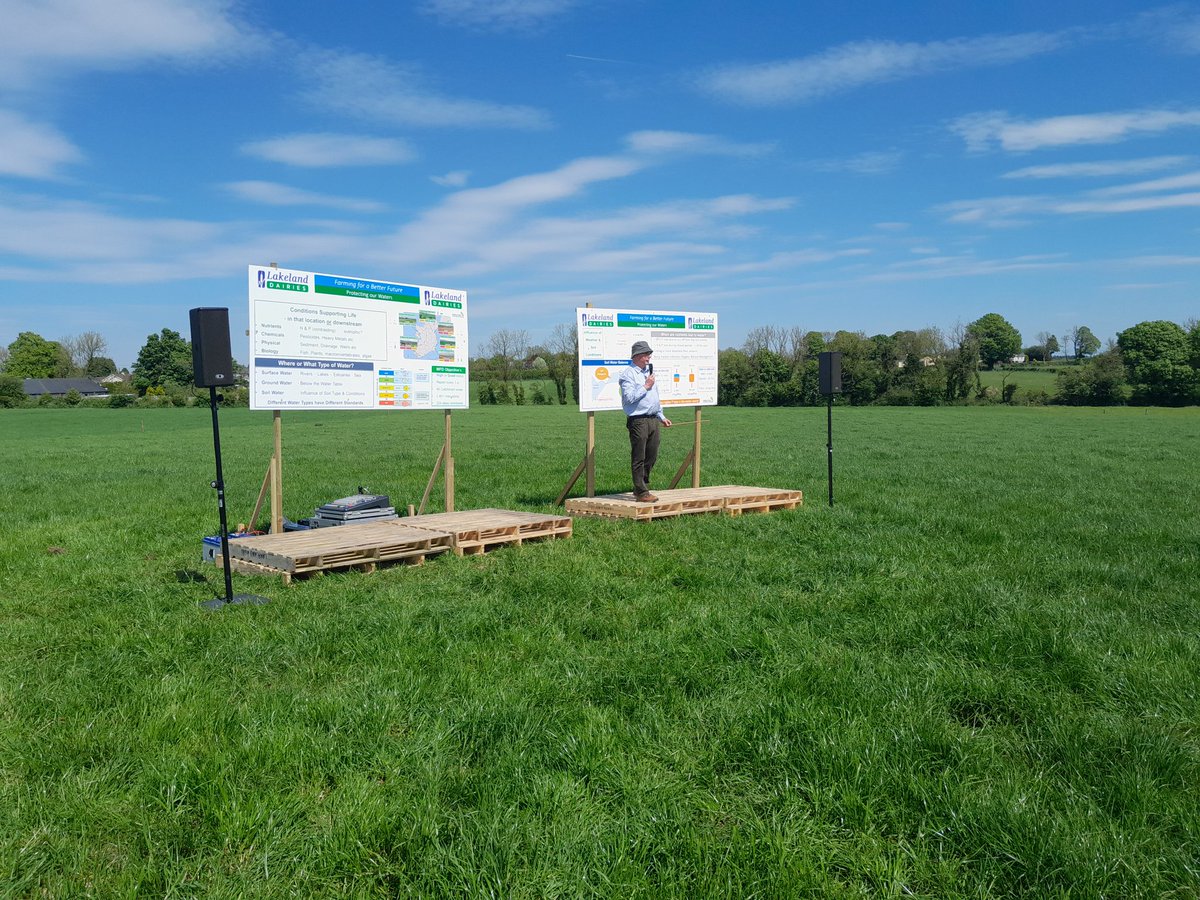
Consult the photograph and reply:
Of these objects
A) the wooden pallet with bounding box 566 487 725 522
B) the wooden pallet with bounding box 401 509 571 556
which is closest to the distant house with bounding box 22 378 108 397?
the wooden pallet with bounding box 566 487 725 522

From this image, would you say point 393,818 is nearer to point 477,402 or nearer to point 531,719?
point 531,719

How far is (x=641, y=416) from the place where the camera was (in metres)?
11.7

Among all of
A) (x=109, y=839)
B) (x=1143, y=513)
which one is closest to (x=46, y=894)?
(x=109, y=839)

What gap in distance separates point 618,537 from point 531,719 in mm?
5586

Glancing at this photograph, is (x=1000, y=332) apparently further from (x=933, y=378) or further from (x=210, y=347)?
(x=210, y=347)

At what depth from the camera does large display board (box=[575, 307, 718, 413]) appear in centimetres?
1254

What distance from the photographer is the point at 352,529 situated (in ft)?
30.9

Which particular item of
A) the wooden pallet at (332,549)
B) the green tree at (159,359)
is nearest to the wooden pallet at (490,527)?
the wooden pallet at (332,549)

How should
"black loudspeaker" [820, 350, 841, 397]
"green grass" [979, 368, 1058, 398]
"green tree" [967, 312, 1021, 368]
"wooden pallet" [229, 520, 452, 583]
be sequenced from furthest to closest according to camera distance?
"green tree" [967, 312, 1021, 368], "green grass" [979, 368, 1058, 398], "black loudspeaker" [820, 350, 841, 397], "wooden pallet" [229, 520, 452, 583]

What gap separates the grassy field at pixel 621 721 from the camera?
3.25 meters

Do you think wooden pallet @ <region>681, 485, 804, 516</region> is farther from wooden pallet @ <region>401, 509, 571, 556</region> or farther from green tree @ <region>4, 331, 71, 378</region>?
green tree @ <region>4, 331, 71, 378</region>

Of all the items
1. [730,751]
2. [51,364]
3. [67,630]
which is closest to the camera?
[730,751]

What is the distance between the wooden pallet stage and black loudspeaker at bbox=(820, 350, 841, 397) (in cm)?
166

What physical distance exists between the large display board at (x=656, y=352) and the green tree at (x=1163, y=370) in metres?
62.1
